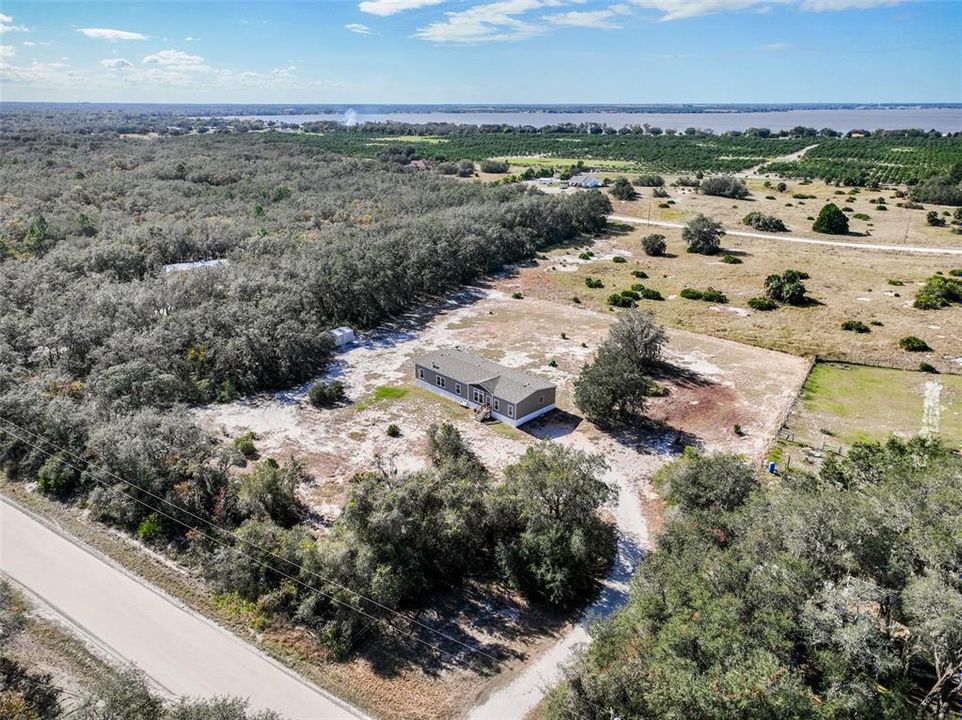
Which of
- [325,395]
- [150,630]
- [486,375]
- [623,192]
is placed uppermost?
[623,192]

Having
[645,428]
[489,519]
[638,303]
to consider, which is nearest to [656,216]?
[638,303]

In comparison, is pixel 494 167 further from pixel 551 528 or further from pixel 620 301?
pixel 551 528

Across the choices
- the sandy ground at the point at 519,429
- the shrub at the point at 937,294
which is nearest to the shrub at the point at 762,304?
the sandy ground at the point at 519,429

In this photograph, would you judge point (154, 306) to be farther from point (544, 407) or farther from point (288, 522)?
point (544, 407)

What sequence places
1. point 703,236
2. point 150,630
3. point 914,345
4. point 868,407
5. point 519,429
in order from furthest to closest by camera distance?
point 703,236 → point 914,345 → point 868,407 → point 519,429 → point 150,630

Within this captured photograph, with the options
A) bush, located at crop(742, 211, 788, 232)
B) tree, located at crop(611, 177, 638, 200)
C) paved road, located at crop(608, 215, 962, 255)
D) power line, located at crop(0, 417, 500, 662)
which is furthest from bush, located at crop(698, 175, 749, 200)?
power line, located at crop(0, 417, 500, 662)

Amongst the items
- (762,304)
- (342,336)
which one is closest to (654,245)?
(762,304)

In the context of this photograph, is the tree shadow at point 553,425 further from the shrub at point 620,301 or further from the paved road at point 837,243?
the paved road at point 837,243

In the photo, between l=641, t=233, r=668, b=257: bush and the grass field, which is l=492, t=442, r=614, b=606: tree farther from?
l=641, t=233, r=668, b=257: bush
